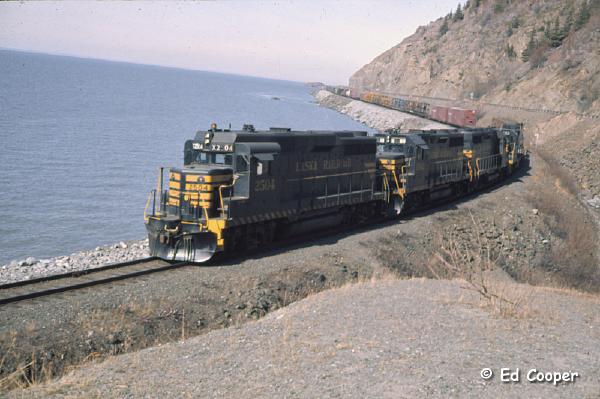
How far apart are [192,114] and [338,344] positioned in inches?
3650

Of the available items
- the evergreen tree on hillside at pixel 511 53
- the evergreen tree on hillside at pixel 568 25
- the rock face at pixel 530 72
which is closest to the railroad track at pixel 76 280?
the rock face at pixel 530 72

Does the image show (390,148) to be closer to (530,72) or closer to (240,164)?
(240,164)

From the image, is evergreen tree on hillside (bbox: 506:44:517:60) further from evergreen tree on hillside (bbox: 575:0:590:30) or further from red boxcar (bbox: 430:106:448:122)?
red boxcar (bbox: 430:106:448:122)

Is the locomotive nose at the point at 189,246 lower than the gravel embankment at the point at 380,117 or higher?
lower

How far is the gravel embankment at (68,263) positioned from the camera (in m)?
18.5

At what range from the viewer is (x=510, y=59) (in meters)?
92.1

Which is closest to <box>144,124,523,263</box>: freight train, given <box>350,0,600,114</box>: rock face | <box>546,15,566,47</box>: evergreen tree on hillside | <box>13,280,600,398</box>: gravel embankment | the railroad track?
the railroad track

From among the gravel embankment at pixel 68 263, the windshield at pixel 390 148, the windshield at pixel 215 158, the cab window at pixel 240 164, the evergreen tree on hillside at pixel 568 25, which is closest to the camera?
the cab window at pixel 240 164

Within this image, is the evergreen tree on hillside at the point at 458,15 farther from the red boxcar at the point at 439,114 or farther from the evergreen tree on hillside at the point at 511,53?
the red boxcar at the point at 439,114

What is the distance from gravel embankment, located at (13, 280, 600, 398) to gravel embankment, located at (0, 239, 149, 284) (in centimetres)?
883

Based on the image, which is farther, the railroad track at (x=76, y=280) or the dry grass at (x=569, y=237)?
the dry grass at (x=569, y=237)

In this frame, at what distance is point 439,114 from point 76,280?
222ft

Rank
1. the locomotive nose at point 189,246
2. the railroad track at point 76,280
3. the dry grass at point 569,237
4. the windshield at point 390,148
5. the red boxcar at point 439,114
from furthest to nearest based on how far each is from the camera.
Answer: the red boxcar at point 439,114 → the windshield at point 390,148 → the dry grass at point 569,237 → the locomotive nose at point 189,246 → the railroad track at point 76,280

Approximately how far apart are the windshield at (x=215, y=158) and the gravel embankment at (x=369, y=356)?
5.82 metres
